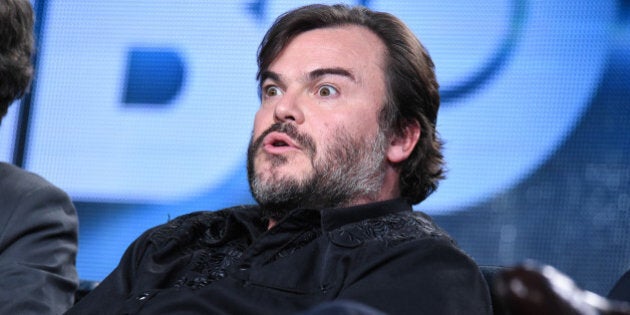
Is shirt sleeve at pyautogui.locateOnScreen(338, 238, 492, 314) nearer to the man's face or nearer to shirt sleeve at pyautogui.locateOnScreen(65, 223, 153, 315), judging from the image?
the man's face

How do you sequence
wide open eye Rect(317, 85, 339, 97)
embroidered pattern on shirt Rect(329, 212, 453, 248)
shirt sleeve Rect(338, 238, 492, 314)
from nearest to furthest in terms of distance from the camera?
shirt sleeve Rect(338, 238, 492, 314) → embroidered pattern on shirt Rect(329, 212, 453, 248) → wide open eye Rect(317, 85, 339, 97)

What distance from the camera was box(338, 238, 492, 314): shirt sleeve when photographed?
1.44 meters

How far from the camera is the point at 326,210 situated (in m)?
1.69

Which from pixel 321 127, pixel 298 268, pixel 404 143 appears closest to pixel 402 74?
pixel 404 143

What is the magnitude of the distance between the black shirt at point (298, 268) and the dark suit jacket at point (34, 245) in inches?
3.4

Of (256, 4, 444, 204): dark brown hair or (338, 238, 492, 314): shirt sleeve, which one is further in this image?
(256, 4, 444, 204): dark brown hair

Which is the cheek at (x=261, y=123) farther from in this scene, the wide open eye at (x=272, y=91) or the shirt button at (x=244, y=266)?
the shirt button at (x=244, y=266)

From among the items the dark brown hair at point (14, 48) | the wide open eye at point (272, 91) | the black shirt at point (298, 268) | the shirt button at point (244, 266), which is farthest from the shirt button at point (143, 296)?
the dark brown hair at point (14, 48)

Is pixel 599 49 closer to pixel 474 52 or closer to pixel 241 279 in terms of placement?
pixel 474 52

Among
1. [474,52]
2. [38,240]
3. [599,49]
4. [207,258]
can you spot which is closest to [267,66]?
[207,258]

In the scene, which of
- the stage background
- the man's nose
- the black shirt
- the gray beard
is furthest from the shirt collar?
the stage background

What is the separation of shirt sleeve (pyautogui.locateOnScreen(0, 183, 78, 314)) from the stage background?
1.88 ft

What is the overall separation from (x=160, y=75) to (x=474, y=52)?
1.00 metres

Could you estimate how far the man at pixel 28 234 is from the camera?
1763 mm
